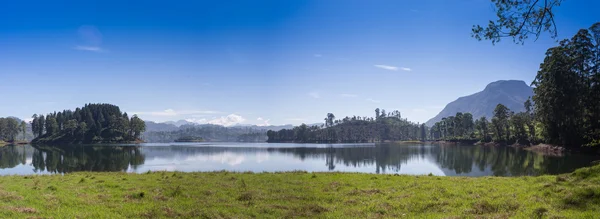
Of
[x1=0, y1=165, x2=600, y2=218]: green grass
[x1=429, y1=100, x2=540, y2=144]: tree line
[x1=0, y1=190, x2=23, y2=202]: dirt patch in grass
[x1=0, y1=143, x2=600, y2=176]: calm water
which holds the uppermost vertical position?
[x1=429, y1=100, x2=540, y2=144]: tree line

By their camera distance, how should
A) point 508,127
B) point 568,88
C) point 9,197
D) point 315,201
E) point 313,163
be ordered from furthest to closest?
1. point 508,127
2. point 568,88
3. point 313,163
4. point 315,201
5. point 9,197

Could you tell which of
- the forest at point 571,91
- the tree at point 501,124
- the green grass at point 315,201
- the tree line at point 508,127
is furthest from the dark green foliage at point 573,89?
the green grass at point 315,201

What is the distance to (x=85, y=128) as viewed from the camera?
18025cm

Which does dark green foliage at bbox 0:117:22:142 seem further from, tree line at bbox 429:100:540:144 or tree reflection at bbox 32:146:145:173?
tree line at bbox 429:100:540:144

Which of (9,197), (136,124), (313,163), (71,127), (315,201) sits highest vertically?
(136,124)

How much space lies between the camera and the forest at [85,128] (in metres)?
180

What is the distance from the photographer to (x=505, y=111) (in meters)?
128

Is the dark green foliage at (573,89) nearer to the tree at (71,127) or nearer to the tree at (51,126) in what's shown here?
the tree at (71,127)

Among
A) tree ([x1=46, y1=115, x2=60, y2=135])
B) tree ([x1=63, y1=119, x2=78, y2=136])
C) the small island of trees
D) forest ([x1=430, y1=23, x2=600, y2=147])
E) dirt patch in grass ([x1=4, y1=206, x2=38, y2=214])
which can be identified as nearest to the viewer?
dirt patch in grass ([x1=4, y1=206, x2=38, y2=214])

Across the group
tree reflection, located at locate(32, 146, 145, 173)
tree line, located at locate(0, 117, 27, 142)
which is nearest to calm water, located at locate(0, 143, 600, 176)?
tree reflection, located at locate(32, 146, 145, 173)

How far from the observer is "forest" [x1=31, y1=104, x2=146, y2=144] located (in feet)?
589

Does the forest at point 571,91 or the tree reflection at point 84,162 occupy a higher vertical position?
the forest at point 571,91

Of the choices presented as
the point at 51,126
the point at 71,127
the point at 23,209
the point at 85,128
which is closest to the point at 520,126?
the point at 23,209

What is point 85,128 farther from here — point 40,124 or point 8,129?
point 8,129
